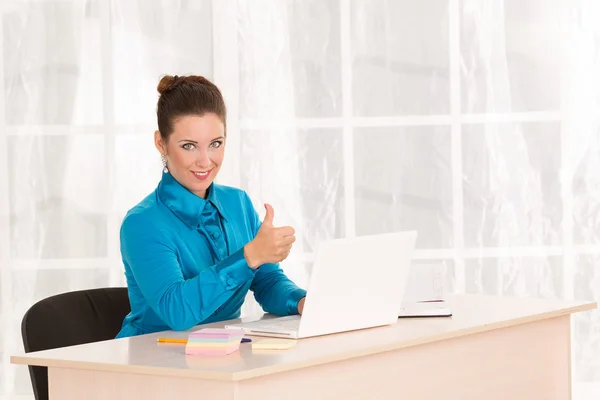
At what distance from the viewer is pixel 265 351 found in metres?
1.96

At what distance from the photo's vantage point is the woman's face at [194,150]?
2.53 m

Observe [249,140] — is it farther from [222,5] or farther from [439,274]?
[439,274]

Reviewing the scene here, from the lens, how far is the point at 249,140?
403 cm

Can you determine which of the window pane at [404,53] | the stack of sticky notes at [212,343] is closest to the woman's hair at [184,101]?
the stack of sticky notes at [212,343]

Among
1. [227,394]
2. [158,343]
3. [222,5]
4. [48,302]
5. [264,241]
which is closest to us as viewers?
[227,394]

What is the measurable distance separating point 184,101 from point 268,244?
1.72 feet

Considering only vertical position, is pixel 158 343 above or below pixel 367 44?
below

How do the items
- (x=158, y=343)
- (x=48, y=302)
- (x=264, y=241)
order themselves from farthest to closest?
1. (x=48, y=302)
2. (x=264, y=241)
3. (x=158, y=343)

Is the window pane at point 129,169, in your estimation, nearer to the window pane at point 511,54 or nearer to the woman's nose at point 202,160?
the window pane at point 511,54

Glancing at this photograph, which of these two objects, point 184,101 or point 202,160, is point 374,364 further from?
point 184,101

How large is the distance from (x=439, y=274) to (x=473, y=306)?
0.13 m

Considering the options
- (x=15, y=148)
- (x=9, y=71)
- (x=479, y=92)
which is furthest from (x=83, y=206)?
(x=479, y=92)

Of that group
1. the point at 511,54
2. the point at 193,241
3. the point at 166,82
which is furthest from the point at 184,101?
the point at 511,54

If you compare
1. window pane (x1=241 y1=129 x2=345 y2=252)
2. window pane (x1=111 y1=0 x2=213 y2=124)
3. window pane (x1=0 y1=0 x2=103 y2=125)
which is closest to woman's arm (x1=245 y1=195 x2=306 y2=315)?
window pane (x1=241 y1=129 x2=345 y2=252)
